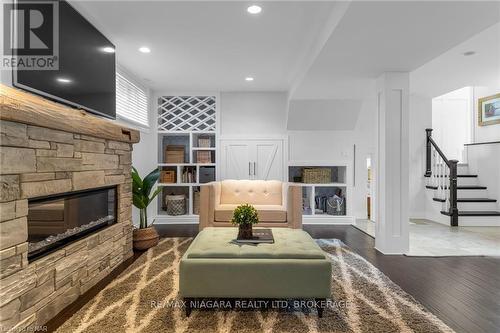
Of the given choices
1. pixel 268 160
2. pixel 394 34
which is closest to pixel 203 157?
pixel 268 160

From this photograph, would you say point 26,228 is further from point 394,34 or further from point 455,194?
point 455,194

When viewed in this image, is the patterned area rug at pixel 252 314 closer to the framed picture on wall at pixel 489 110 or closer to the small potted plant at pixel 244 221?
the small potted plant at pixel 244 221

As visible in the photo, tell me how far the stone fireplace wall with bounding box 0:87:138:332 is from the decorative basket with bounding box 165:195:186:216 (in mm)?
2370

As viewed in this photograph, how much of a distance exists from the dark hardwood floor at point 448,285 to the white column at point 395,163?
0.84ft

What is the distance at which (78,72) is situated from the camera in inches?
95.0

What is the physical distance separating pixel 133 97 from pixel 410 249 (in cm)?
452

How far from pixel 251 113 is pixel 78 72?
3.43 meters

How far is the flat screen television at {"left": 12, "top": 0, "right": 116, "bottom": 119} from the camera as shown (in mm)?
2023

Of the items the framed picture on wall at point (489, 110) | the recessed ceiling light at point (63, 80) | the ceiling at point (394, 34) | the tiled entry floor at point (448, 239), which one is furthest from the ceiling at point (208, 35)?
the framed picture on wall at point (489, 110)

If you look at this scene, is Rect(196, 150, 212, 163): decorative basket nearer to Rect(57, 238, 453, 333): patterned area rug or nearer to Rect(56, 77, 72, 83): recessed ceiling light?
Rect(57, 238, 453, 333): patterned area rug

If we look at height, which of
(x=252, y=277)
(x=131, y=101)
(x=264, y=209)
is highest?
(x=131, y=101)

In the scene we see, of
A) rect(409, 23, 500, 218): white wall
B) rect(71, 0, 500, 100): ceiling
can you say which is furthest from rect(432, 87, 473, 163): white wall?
rect(71, 0, 500, 100): ceiling

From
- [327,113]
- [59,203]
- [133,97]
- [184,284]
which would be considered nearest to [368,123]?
[327,113]

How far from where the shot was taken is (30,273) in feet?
5.79
